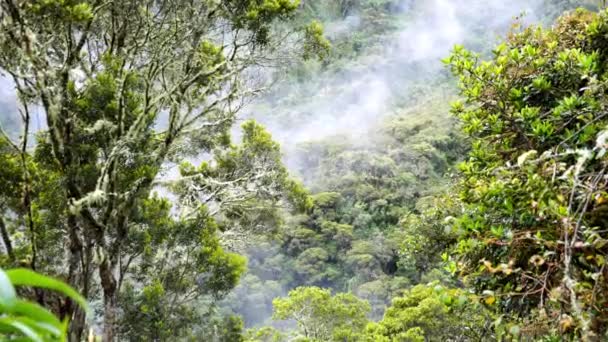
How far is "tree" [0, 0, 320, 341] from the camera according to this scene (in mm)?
3855

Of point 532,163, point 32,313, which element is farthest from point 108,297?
point 32,313

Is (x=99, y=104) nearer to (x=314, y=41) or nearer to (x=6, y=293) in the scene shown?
(x=314, y=41)

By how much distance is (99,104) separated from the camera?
4344mm

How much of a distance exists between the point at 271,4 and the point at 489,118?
280 cm

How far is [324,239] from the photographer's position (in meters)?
20.3

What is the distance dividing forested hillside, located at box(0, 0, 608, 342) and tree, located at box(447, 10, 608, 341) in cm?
1

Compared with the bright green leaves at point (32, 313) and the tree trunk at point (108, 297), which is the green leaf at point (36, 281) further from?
the tree trunk at point (108, 297)

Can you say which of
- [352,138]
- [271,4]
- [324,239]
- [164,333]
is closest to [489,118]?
[271,4]

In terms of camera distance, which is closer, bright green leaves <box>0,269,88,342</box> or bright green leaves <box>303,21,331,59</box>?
bright green leaves <box>0,269,88,342</box>

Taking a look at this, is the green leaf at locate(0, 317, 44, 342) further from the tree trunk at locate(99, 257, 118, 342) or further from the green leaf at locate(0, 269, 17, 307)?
the tree trunk at locate(99, 257, 118, 342)

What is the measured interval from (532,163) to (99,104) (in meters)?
3.81

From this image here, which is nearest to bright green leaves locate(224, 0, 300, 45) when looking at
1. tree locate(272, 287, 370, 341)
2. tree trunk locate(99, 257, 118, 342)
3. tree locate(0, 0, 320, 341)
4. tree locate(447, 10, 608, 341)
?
tree locate(0, 0, 320, 341)

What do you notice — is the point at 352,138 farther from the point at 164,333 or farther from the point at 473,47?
the point at 164,333

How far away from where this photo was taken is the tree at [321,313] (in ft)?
30.2
